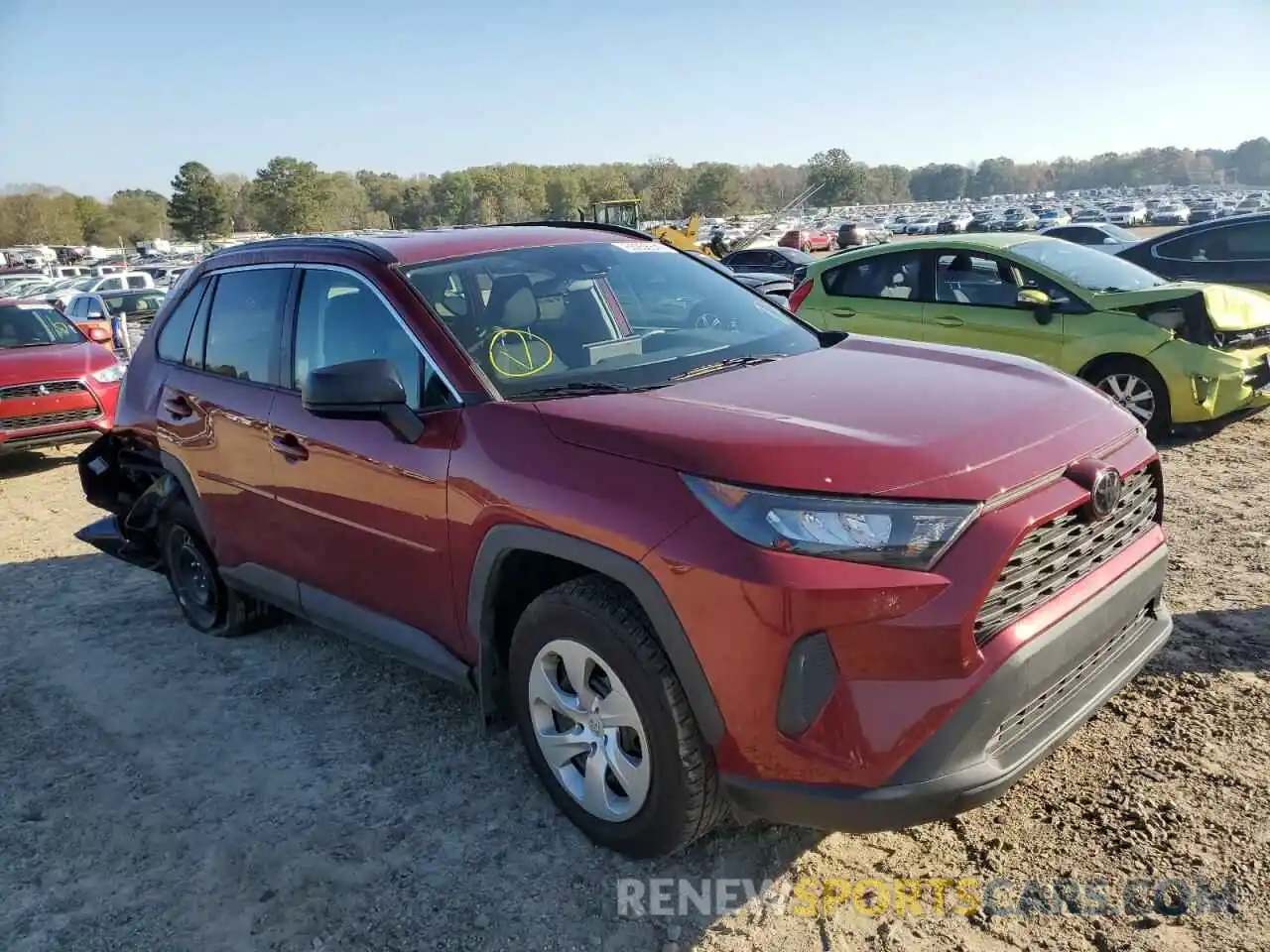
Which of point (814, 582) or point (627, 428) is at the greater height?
point (627, 428)

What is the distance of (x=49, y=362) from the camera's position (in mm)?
8945

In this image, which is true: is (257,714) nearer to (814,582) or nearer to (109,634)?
(109,634)

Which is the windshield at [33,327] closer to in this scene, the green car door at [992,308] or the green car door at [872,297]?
the green car door at [872,297]

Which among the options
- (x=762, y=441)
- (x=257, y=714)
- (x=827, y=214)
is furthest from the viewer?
(x=827, y=214)

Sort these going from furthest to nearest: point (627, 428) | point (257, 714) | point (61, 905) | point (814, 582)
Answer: point (257, 714), point (61, 905), point (627, 428), point (814, 582)

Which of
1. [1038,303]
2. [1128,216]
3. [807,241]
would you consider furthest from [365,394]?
[1128,216]

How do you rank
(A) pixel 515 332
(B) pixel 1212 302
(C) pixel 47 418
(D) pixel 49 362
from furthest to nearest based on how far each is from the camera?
(D) pixel 49 362 < (C) pixel 47 418 < (B) pixel 1212 302 < (A) pixel 515 332

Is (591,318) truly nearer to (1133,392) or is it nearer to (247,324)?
(247,324)

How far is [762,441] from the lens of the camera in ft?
7.84

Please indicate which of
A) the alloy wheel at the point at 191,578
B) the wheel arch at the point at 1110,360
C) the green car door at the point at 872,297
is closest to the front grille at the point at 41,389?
the alloy wheel at the point at 191,578

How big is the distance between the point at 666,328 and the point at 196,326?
2.37m

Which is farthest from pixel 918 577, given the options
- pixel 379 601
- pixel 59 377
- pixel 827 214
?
pixel 827 214

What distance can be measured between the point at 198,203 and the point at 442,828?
4152 inches

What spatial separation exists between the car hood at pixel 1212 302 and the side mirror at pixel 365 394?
6.04m
